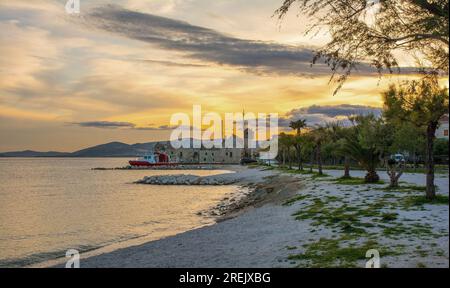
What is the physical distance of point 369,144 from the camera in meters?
37.3

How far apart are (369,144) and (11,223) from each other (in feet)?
102

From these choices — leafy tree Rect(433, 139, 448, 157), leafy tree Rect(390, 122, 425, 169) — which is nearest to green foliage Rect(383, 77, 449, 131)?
leafy tree Rect(390, 122, 425, 169)

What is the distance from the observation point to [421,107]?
71.4ft

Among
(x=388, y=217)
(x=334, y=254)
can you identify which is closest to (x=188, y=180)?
(x=388, y=217)

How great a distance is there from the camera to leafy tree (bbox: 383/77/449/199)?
19.7 metres

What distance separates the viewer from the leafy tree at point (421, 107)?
1973 cm

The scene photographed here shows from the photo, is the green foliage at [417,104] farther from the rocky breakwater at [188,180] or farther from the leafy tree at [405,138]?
the rocky breakwater at [188,180]

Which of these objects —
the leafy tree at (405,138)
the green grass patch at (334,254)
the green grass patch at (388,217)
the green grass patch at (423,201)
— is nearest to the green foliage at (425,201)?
the green grass patch at (423,201)

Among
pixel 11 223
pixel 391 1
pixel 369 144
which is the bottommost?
pixel 11 223

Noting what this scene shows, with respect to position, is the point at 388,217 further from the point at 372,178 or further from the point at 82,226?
the point at 82,226

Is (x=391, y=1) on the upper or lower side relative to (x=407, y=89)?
upper
